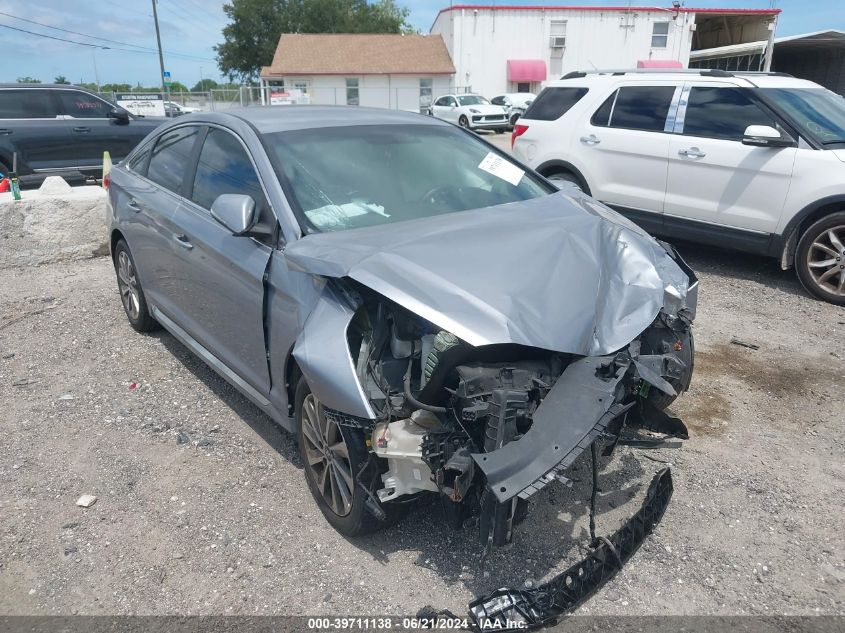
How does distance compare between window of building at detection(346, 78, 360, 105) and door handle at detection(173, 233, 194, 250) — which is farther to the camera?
window of building at detection(346, 78, 360, 105)

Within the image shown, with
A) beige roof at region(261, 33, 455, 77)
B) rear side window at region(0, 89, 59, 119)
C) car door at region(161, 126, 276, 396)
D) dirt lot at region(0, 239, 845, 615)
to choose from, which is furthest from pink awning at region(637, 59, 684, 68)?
car door at region(161, 126, 276, 396)

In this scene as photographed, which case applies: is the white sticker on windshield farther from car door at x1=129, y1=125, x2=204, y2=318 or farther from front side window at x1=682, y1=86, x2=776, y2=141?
front side window at x1=682, y1=86, x2=776, y2=141

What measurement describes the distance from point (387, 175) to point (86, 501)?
2.35 m

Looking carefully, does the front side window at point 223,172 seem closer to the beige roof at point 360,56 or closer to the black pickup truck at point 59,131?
the black pickup truck at point 59,131

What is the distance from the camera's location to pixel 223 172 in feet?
12.7

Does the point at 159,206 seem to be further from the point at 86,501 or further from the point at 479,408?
the point at 479,408

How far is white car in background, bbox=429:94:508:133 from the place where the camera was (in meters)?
28.2

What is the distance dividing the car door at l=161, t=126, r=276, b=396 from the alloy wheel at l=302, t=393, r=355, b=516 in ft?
1.42

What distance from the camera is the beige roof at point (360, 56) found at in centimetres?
4291

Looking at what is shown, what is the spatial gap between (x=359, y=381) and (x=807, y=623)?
6.41 ft

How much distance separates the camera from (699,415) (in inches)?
160

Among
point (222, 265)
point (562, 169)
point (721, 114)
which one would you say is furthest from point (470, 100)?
point (222, 265)

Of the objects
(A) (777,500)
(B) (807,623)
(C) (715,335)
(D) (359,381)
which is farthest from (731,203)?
(D) (359,381)

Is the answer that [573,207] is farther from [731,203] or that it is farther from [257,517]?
[731,203]
